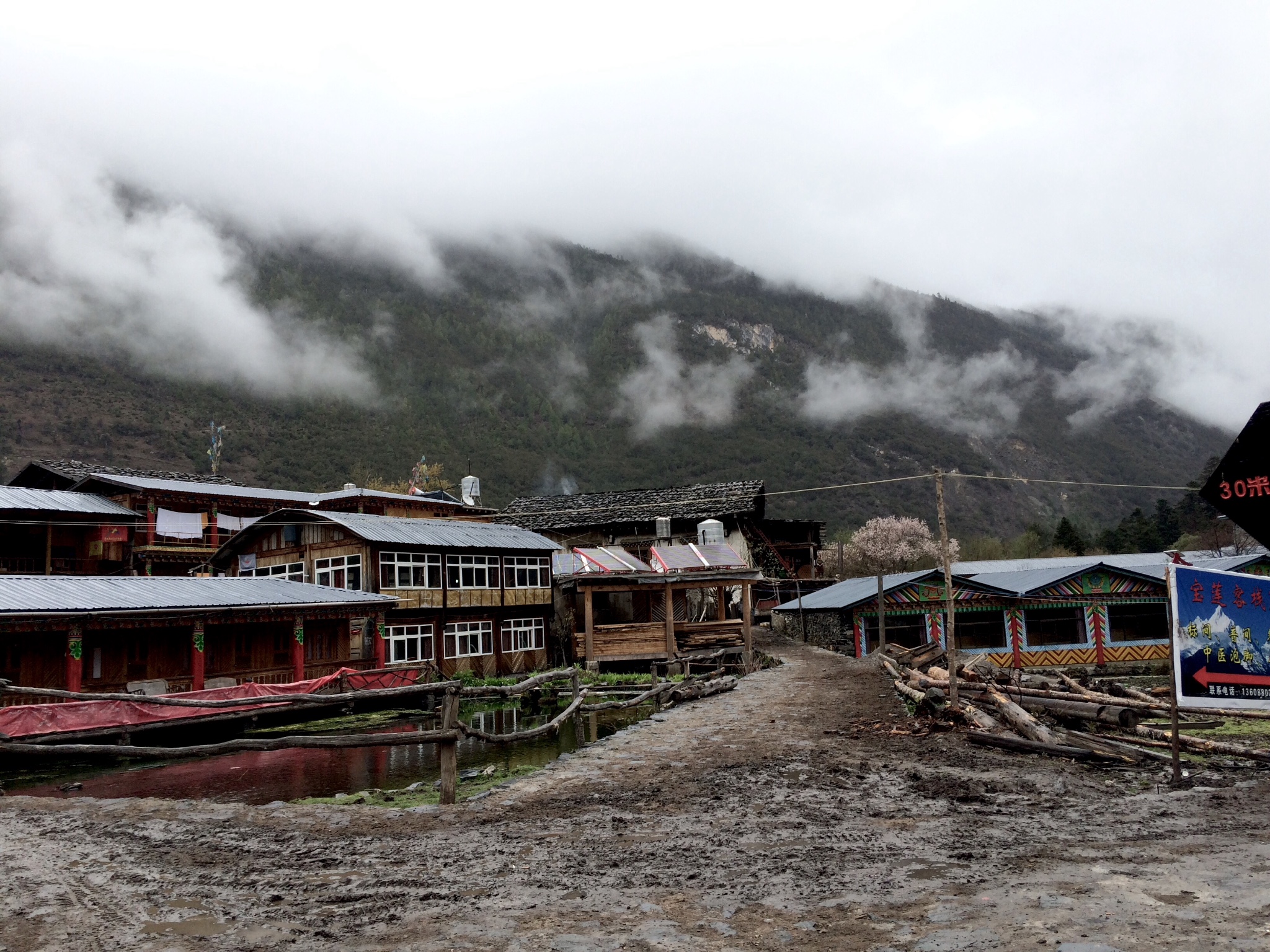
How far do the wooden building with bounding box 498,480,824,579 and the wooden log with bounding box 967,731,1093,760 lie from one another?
3493 cm

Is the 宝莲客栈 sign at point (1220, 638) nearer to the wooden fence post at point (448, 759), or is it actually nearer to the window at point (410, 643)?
the wooden fence post at point (448, 759)

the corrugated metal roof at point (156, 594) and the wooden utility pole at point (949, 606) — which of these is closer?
the wooden utility pole at point (949, 606)

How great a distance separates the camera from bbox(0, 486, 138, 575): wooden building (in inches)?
1452

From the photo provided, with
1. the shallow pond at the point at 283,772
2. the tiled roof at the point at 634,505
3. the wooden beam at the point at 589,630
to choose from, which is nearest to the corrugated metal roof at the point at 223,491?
the tiled roof at the point at 634,505

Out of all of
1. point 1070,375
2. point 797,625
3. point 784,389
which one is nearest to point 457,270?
point 784,389

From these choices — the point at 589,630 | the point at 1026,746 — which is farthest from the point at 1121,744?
the point at 589,630

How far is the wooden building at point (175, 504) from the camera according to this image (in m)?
41.4

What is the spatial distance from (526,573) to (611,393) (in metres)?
87.3

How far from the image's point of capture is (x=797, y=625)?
44.8 meters

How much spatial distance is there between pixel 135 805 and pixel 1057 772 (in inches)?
413

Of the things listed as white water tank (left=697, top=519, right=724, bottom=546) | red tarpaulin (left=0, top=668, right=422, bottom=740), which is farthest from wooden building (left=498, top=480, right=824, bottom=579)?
red tarpaulin (left=0, top=668, right=422, bottom=740)

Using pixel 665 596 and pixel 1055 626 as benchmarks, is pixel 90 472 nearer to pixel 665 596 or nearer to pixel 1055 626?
pixel 665 596

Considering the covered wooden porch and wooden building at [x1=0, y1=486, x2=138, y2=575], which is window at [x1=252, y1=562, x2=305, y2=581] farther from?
the covered wooden porch

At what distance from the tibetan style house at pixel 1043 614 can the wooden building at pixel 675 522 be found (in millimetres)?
13493
